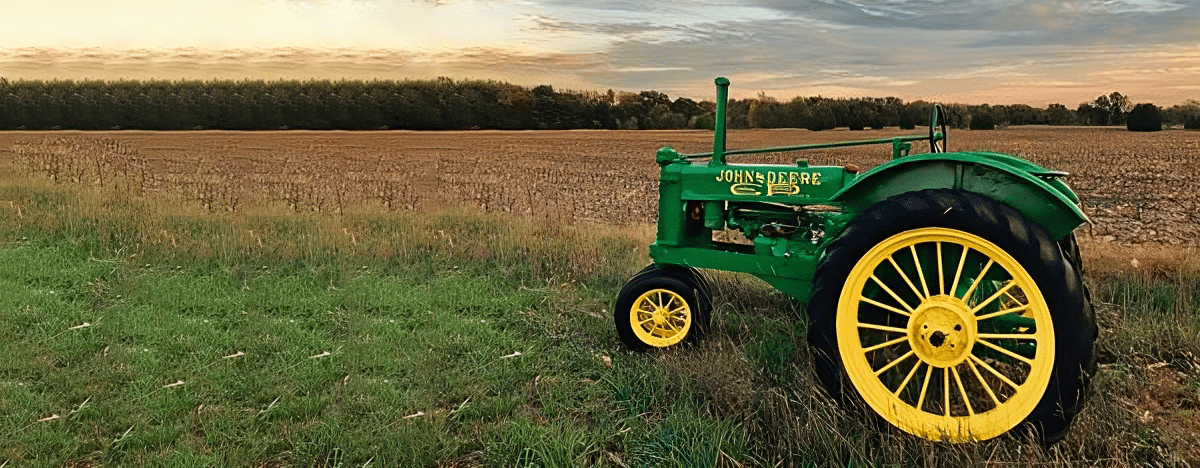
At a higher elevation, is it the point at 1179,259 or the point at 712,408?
the point at 1179,259

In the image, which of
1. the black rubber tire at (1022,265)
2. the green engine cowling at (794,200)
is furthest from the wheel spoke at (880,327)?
the green engine cowling at (794,200)

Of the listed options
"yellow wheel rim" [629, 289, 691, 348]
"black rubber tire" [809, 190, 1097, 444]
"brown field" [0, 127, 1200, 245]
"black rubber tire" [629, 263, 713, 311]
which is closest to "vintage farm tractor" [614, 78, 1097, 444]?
"black rubber tire" [809, 190, 1097, 444]

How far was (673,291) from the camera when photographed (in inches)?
187

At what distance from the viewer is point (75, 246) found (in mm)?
7402

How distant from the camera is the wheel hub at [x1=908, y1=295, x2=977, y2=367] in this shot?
3.21 metres

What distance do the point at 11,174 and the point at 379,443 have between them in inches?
435

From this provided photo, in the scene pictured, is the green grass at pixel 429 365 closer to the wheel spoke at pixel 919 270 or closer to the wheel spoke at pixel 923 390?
the wheel spoke at pixel 923 390

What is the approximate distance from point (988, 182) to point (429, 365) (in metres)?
3.20

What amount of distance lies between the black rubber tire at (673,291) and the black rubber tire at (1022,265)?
1382mm

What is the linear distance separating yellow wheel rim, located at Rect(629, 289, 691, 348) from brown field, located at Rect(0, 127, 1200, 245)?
419 centimetres

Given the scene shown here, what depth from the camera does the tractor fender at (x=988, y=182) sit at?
3318 mm

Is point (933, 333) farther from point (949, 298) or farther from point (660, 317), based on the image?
point (660, 317)

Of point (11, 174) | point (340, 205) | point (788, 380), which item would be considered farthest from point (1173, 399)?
point (11, 174)

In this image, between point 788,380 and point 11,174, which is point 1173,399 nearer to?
point 788,380
